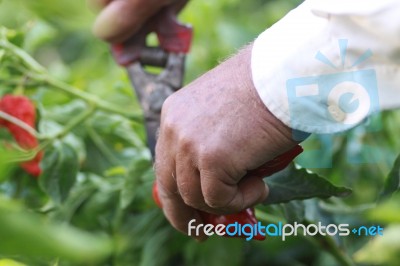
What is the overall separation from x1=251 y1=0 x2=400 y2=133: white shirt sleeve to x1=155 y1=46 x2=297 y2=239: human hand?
0.02m

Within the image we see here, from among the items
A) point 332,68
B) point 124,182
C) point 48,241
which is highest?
point 48,241

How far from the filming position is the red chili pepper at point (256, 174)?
0.87 metres

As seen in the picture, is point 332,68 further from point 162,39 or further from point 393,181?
point 162,39

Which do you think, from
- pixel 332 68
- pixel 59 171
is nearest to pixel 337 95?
pixel 332 68

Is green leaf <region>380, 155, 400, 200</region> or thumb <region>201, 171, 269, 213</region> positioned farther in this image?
green leaf <region>380, 155, 400, 200</region>

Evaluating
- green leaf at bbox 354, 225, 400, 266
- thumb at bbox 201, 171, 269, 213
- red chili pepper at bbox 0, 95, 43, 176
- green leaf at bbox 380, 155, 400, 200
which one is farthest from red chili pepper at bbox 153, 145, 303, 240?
red chili pepper at bbox 0, 95, 43, 176

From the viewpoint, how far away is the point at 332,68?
0.76 m

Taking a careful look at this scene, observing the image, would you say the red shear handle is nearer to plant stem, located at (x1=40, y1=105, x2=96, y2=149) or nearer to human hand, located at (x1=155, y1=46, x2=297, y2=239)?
plant stem, located at (x1=40, y1=105, x2=96, y2=149)

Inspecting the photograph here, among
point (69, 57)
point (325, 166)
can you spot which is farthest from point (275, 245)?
point (69, 57)

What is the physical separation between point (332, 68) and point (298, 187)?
252 millimetres

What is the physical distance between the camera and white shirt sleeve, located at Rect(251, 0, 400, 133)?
748mm

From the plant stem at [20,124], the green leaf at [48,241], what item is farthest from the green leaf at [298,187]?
the green leaf at [48,241]

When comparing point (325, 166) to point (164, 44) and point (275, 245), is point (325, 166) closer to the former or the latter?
point (275, 245)

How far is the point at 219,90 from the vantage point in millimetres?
801
